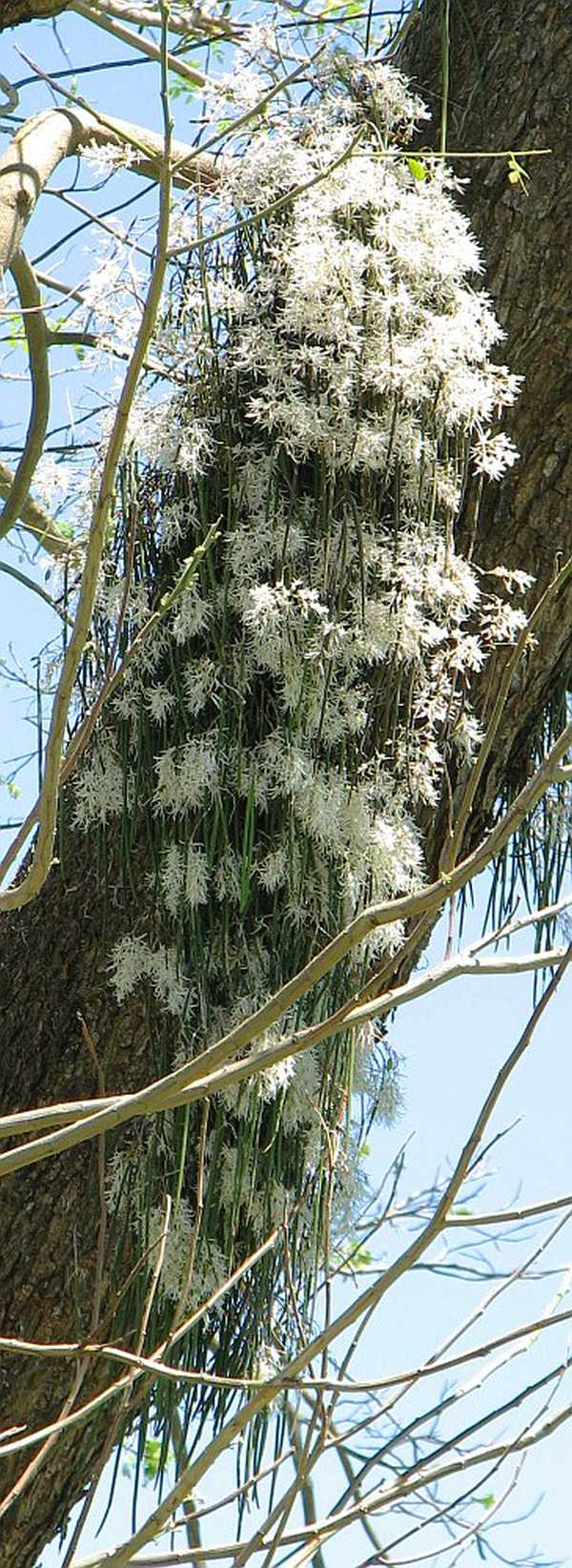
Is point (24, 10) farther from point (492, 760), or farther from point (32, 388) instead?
point (492, 760)

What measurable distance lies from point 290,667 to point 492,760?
Answer: 28cm

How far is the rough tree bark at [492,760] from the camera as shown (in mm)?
1661

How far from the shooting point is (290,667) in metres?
1.62

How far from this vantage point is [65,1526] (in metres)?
1.74

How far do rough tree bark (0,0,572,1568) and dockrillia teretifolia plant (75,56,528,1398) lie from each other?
52 mm

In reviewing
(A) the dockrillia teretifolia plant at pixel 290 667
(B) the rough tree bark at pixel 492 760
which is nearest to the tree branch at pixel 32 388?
(A) the dockrillia teretifolia plant at pixel 290 667

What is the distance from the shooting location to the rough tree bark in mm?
1661

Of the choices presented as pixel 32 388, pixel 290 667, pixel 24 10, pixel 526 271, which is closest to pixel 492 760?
pixel 290 667

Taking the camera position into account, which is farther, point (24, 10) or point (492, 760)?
point (492, 760)

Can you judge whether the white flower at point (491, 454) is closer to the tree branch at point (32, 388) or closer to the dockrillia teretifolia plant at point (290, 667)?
the dockrillia teretifolia plant at point (290, 667)

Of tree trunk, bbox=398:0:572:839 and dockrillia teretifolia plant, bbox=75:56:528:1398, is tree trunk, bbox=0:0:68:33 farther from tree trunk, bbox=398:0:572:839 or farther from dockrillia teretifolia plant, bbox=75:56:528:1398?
tree trunk, bbox=398:0:572:839

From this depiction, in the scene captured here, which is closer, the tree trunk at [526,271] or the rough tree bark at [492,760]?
the rough tree bark at [492,760]

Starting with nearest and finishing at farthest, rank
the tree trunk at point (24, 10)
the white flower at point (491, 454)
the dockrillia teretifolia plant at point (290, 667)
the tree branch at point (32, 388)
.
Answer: the tree trunk at point (24, 10) → the dockrillia teretifolia plant at point (290, 667) → the white flower at point (491, 454) → the tree branch at point (32, 388)

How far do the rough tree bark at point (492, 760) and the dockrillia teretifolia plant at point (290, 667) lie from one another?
5cm
